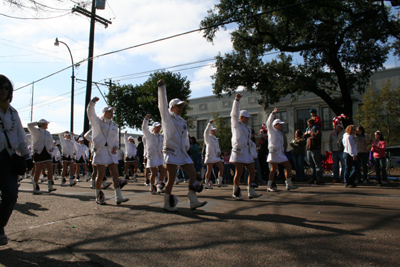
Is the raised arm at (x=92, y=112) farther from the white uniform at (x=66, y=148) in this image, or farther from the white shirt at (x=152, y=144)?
the white uniform at (x=66, y=148)

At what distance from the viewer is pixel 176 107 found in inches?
222

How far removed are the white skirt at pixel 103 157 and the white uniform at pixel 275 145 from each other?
157 inches

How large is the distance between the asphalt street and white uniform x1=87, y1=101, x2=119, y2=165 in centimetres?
110

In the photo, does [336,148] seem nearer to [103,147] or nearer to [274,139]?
[274,139]

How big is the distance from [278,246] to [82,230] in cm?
261

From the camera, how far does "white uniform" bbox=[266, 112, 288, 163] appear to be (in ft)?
26.9

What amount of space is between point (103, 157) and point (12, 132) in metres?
2.80

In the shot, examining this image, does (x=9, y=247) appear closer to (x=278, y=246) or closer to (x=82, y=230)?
(x=82, y=230)

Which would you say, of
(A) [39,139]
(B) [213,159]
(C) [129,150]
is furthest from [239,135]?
(C) [129,150]

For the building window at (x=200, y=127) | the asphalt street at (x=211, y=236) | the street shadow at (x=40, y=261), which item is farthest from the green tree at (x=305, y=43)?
the building window at (x=200, y=127)

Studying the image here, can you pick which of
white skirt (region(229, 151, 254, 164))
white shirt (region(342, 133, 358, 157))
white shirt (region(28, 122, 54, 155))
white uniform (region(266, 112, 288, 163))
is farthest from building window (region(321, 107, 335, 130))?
white shirt (region(28, 122, 54, 155))

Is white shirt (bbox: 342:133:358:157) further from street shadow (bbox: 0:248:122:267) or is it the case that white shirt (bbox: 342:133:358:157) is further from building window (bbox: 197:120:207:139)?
building window (bbox: 197:120:207:139)

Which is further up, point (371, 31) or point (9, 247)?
point (371, 31)

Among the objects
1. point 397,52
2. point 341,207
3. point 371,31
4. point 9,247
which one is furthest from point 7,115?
point 397,52
